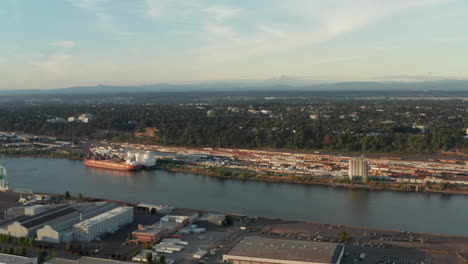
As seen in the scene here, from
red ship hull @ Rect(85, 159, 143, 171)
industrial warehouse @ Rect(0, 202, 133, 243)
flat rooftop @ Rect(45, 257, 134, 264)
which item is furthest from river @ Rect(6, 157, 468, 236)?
flat rooftop @ Rect(45, 257, 134, 264)

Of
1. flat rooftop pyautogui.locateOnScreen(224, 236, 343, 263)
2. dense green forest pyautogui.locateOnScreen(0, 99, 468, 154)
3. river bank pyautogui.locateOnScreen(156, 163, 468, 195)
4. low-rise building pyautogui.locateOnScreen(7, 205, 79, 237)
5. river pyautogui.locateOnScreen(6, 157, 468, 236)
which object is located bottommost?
river pyautogui.locateOnScreen(6, 157, 468, 236)

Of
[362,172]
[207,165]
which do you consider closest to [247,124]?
[207,165]

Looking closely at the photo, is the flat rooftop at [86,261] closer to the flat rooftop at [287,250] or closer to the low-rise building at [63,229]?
the low-rise building at [63,229]

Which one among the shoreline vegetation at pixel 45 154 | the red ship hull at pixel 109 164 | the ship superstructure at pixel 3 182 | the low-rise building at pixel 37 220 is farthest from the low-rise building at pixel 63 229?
the shoreline vegetation at pixel 45 154

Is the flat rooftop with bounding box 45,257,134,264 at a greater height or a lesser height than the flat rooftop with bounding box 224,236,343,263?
lesser

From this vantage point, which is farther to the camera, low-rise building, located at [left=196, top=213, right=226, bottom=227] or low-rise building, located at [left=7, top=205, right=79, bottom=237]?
low-rise building, located at [left=196, top=213, right=226, bottom=227]

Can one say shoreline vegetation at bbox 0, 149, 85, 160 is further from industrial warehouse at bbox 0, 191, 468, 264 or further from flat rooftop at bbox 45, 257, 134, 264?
flat rooftop at bbox 45, 257, 134, 264

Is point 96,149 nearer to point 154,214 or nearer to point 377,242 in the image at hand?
point 154,214
